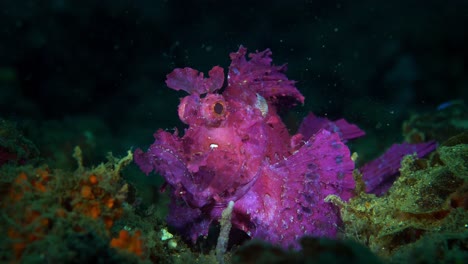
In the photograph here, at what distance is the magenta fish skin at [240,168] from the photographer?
3086mm

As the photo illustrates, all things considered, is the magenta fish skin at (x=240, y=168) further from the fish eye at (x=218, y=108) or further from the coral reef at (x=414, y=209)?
the coral reef at (x=414, y=209)

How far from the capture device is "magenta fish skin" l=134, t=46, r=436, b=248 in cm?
309

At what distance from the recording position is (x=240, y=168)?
10.5 feet

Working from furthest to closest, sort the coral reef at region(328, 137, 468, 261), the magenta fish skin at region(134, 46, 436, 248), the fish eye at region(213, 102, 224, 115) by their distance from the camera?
1. the fish eye at region(213, 102, 224, 115)
2. the magenta fish skin at region(134, 46, 436, 248)
3. the coral reef at region(328, 137, 468, 261)

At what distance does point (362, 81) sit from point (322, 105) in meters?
8.82

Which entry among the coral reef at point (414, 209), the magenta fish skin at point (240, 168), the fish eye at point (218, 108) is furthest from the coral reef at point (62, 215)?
the coral reef at point (414, 209)

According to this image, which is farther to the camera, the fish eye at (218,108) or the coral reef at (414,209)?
the fish eye at (218,108)

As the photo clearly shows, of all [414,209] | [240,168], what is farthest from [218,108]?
[414,209]

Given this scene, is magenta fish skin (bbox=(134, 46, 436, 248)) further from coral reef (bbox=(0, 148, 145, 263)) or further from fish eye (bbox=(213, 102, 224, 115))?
coral reef (bbox=(0, 148, 145, 263))

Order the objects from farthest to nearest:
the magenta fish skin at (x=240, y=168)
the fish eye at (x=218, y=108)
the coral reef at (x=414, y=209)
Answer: the fish eye at (x=218, y=108), the magenta fish skin at (x=240, y=168), the coral reef at (x=414, y=209)

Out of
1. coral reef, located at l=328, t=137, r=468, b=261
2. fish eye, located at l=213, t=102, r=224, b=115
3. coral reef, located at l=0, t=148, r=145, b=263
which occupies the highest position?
fish eye, located at l=213, t=102, r=224, b=115

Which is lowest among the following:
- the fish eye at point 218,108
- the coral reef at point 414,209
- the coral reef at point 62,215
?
the coral reef at point 62,215

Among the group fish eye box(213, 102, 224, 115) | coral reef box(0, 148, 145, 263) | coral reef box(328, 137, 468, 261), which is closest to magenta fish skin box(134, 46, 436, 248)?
fish eye box(213, 102, 224, 115)

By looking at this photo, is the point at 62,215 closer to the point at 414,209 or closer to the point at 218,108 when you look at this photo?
the point at 218,108
